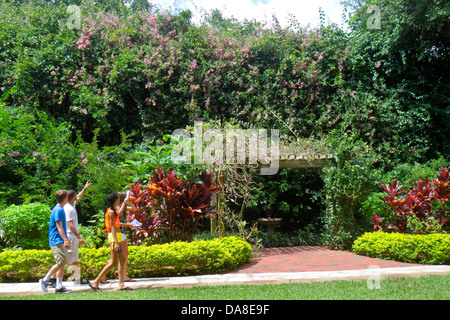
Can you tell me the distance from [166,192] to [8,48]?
8.02 meters

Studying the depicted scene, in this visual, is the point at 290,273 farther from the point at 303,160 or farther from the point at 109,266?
the point at 303,160

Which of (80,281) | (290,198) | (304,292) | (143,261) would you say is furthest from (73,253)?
(290,198)

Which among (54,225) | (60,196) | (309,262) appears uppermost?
(60,196)

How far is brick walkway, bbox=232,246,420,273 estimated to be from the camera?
244 inches

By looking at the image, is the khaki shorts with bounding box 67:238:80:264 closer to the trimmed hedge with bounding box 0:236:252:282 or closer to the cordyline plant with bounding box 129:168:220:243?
the trimmed hedge with bounding box 0:236:252:282

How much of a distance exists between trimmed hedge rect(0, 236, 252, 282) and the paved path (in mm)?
213

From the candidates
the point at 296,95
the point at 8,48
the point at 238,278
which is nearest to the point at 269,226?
the point at 296,95

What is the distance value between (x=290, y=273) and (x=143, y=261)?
234 cm

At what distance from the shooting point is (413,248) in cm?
648

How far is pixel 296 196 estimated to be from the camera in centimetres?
1077

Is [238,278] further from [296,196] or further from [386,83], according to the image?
[386,83]

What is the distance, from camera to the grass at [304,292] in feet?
14.0

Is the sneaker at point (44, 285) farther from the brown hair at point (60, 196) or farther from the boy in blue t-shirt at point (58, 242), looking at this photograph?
the brown hair at point (60, 196)

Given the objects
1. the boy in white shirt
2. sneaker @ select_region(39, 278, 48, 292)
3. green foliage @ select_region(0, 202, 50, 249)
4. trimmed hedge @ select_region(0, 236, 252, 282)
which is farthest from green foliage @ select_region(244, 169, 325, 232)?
sneaker @ select_region(39, 278, 48, 292)
